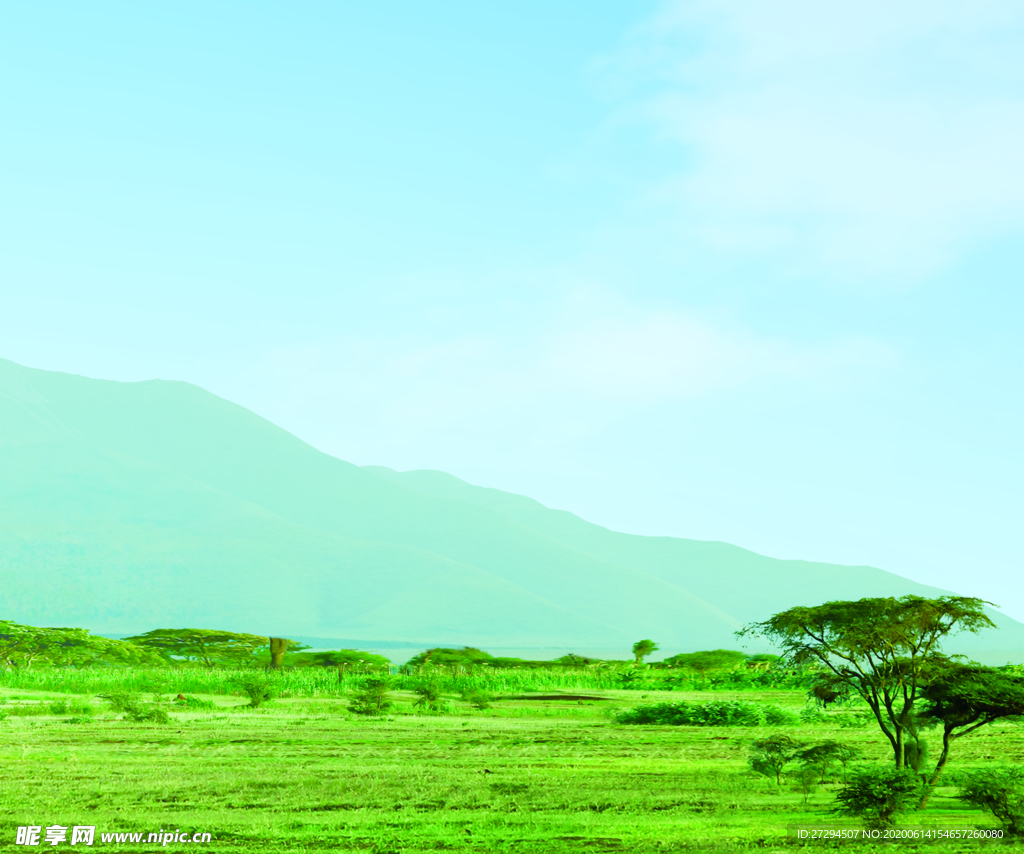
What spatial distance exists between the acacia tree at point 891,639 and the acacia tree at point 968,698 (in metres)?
0.24

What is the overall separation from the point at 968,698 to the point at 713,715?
60.9 feet

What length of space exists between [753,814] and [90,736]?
1822cm

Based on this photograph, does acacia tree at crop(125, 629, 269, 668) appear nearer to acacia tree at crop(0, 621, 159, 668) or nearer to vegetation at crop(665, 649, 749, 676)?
acacia tree at crop(0, 621, 159, 668)

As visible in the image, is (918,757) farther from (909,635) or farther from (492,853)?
(492,853)

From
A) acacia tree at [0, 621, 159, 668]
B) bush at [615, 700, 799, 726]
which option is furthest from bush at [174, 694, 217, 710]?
acacia tree at [0, 621, 159, 668]

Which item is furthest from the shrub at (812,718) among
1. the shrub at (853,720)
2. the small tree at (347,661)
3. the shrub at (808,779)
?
the small tree at (347,661)

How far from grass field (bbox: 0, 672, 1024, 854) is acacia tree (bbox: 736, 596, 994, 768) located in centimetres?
176

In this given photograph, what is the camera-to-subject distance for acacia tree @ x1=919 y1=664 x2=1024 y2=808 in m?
14.1

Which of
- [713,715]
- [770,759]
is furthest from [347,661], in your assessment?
[770,759]

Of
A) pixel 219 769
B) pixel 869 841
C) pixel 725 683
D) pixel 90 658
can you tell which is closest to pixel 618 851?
pixel 869 841

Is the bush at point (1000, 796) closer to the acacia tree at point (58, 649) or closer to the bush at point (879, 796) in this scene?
the bush at point (879, 796)

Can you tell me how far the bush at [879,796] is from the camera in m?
13.1

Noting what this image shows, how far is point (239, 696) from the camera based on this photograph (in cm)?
4497

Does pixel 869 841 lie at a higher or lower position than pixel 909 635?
lower
